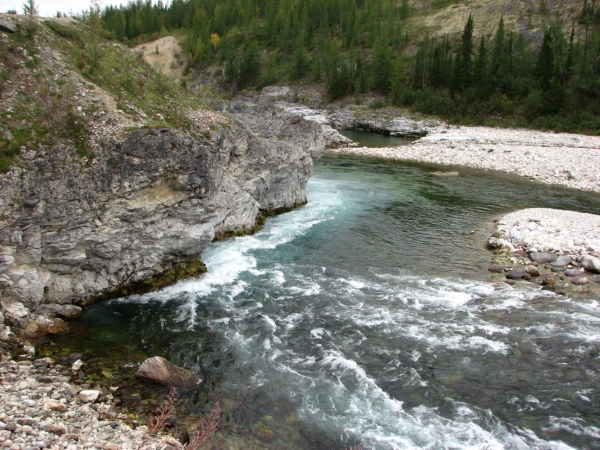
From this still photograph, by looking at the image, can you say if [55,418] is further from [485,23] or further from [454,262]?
[485,23]

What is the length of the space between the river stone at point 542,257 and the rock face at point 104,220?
13.9m

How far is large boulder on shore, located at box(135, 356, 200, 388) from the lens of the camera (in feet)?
34.1

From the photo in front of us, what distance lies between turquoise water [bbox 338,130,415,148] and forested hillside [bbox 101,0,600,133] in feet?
41.2

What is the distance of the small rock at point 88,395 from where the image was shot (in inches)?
370

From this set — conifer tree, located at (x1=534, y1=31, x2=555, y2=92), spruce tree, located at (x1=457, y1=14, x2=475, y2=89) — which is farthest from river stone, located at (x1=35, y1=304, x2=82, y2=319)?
spruce tree, located at (x1=457, y1=14, x2=475, y2=89)

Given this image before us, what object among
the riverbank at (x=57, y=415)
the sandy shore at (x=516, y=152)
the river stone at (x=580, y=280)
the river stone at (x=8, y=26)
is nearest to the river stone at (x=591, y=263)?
the river stone at (x=580, y=280)

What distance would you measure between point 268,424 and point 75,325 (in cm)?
697

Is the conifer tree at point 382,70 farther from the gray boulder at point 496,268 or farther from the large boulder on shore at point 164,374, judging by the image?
the large boulder on shore at point 164,374

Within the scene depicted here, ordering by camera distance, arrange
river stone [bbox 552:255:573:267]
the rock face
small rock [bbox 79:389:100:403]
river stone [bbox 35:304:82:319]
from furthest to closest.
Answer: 1. river stone [bbox 552:255:573:267]
2. river stone [bbox 35:304:82:319]
3. the rock face
4. small rock [bbox 79:389:100:403]

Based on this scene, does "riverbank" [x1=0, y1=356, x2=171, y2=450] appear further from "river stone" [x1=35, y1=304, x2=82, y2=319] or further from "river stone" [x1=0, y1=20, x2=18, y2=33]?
"river stone" [x1=0, y1=20, x2=18, y2=33]

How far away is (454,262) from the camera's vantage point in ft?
62.3

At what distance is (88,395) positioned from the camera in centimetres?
951

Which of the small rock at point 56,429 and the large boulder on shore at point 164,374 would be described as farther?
the large boulder on shore at point 164,374

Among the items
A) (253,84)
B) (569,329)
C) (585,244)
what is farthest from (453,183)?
(253,84)
